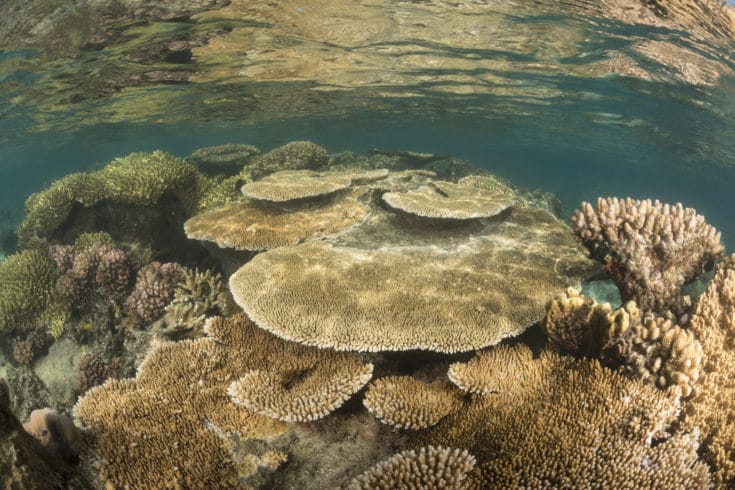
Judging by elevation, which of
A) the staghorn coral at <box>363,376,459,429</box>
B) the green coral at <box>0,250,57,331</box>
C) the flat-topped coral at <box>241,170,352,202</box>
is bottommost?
the green coral at <box>0,250,57,331</box>

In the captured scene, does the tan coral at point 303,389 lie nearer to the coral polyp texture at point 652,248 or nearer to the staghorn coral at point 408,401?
the staghorn coral at point 408,401

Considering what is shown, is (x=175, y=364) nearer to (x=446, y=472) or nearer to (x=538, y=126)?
(x=446, y=472)

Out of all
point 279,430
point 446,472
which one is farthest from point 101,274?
point 446,472

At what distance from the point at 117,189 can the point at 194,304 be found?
142 inches

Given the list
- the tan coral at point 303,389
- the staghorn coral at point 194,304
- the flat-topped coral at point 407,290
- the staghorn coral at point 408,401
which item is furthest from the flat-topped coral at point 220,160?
the staghorn coral at point 408,401

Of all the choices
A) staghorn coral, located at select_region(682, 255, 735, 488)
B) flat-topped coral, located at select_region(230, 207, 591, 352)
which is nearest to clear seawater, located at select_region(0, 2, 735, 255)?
flat-topped coral, located at select_region(230, 207, 591, 352)

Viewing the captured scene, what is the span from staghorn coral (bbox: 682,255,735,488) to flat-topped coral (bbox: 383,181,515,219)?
285cm

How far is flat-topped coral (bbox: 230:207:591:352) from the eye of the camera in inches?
157

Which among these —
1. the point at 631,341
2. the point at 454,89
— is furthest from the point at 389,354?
the point at 454,89

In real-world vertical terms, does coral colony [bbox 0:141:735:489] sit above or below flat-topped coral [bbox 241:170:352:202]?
below

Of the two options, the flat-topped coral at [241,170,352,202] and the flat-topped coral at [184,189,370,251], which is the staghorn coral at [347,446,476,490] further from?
the flat-topped coral at [241,170,352,202]

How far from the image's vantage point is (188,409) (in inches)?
149

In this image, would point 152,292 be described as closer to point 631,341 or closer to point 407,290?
point 407,290

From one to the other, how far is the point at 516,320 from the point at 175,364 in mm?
3901
